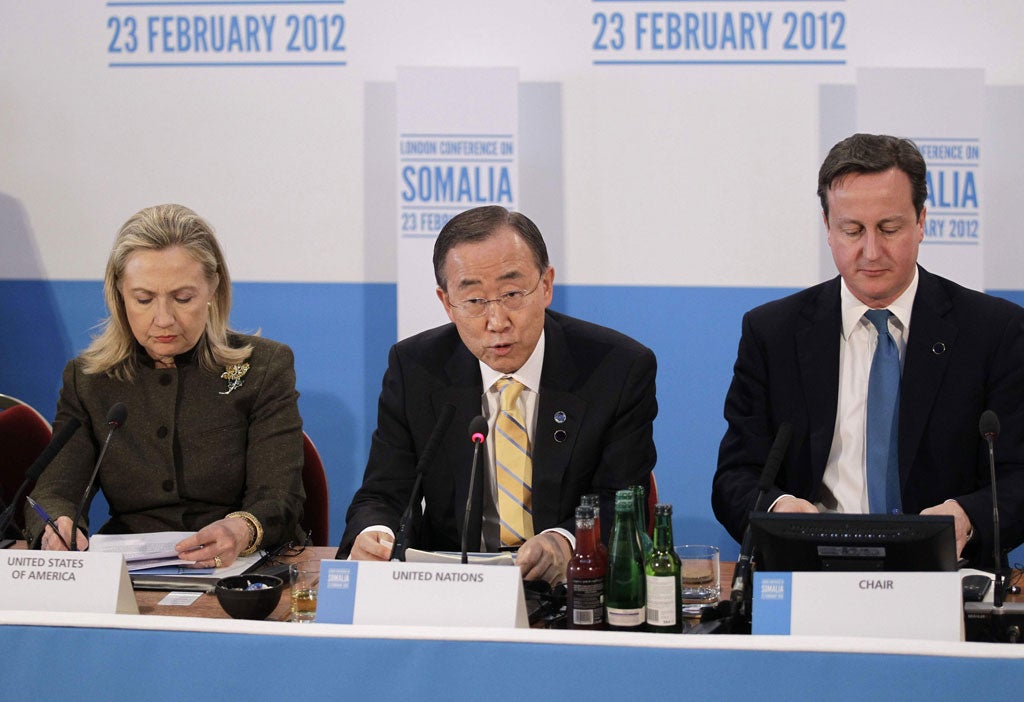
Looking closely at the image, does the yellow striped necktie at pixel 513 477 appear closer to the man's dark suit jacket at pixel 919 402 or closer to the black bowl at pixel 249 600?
the man's dark suit jacket at pixel 919 402

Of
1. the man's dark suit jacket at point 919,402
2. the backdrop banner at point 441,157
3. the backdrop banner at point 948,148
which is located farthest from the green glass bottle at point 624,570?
the backdrop banner at point 948,148

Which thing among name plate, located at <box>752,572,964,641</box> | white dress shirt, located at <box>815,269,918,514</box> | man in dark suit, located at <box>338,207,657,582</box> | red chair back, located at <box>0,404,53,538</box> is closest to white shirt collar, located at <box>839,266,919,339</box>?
white dress shirt, located at <box>815,269,918,514</box>

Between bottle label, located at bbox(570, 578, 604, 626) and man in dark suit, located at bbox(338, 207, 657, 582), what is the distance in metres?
0.56

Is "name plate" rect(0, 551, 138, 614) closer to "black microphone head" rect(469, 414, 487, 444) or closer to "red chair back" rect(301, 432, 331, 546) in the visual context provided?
"black microphone head" rect(469, 414, 487, 444)

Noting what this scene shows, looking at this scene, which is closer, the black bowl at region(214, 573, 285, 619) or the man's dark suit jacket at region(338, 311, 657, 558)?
the black bowl at region(214, 573, 285, 619)

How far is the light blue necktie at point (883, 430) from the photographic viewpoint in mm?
2865

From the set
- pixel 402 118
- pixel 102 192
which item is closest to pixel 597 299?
pixel 402 118

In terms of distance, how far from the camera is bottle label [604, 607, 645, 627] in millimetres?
2010

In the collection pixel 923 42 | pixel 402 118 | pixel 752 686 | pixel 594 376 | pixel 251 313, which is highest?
pixel 923 42

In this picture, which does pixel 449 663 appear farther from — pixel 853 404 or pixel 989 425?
pixel 853 404

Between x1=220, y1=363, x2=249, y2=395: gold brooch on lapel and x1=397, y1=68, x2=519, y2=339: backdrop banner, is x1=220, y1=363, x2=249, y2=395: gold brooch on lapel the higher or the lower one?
the lower one

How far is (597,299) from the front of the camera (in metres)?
4.53

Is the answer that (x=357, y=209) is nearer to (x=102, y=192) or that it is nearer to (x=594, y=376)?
(x=102, y=192)

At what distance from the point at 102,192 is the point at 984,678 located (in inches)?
157
